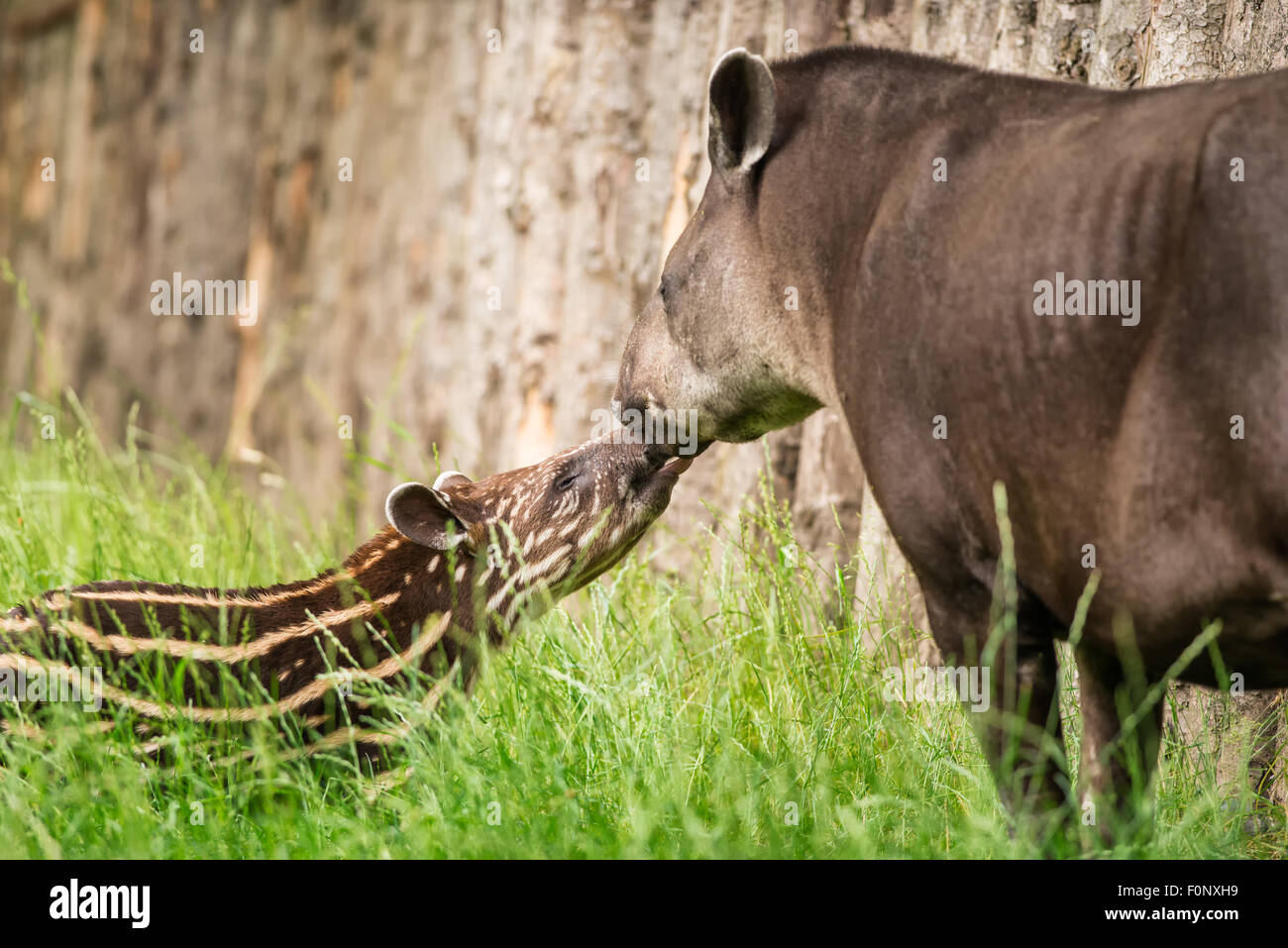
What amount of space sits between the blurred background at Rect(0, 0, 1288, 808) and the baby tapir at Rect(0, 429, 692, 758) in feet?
2.74

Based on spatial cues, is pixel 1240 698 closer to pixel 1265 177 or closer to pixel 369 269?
pixel 1265 177

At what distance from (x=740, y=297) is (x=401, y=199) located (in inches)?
229

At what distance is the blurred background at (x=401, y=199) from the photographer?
5.46 m

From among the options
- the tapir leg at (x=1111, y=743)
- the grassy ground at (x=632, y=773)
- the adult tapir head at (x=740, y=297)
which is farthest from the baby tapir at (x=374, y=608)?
the tapir leg at (x=1111, y=743)

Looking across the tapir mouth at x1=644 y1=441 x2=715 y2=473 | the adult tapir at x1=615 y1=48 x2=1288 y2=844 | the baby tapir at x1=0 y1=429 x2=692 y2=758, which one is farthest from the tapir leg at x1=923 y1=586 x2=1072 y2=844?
the baby tapir at x1=0 y1=429 x2=692 y2=758

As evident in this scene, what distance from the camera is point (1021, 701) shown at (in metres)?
3.33

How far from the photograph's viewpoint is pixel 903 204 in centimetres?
344

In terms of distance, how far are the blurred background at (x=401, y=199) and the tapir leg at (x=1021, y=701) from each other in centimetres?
124

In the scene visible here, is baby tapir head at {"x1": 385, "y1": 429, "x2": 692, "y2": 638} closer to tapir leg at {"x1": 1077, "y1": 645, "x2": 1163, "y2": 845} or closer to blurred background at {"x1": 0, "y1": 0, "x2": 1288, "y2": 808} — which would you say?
blurred background at {"x1": 0, "y1": 0, "x2": 1288, "y2": 808}

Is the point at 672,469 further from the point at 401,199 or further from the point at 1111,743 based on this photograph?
the point at 401,199

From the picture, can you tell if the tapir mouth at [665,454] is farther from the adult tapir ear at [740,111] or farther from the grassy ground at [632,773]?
the adult tapir ear at [740,111]

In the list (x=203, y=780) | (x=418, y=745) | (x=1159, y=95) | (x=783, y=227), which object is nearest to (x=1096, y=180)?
(x=1159, y=95)

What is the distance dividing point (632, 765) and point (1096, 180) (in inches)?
76.9

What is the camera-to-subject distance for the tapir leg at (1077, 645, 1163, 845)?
3.49 m
